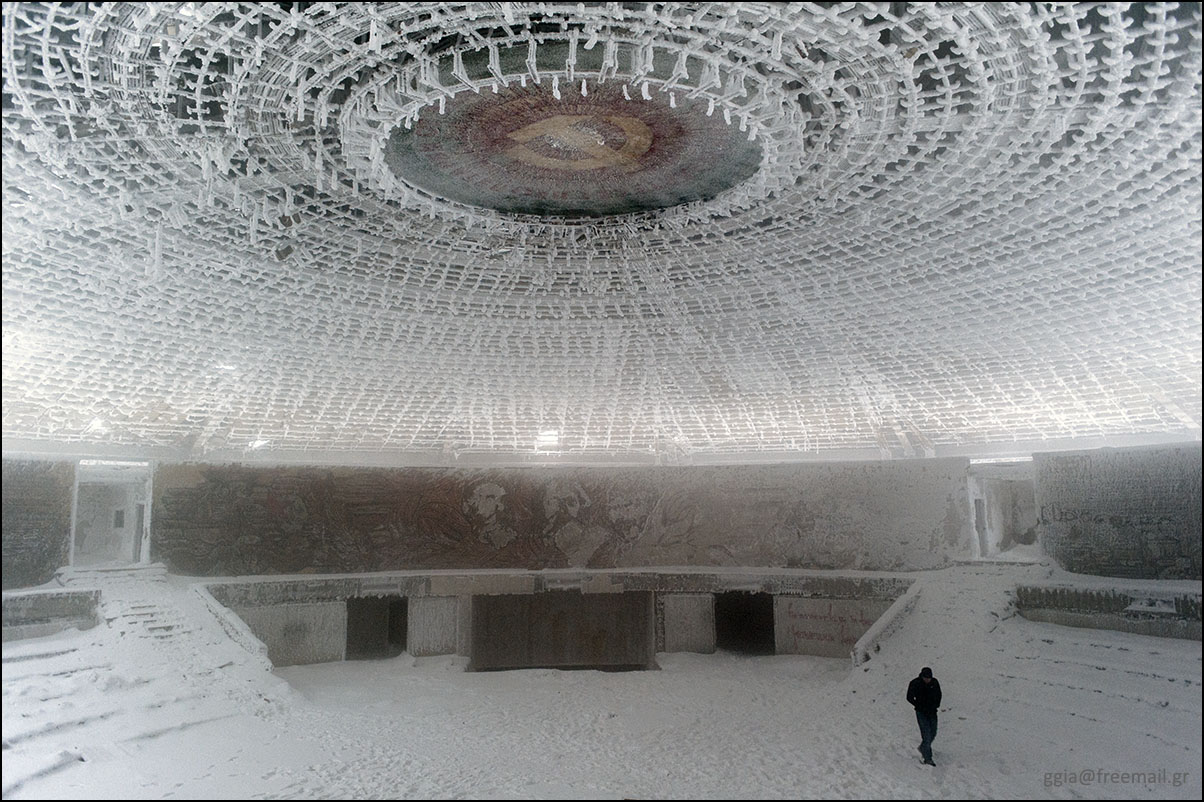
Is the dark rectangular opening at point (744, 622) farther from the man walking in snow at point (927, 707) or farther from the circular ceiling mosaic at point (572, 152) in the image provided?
the circular ceiling mosaic at point (572, 152)

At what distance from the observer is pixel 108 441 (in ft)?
35.5

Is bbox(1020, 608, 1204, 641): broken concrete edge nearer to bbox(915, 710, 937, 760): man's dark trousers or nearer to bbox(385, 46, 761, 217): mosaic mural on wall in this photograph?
bbox(915, 710, 937, 760): man's dark trousers

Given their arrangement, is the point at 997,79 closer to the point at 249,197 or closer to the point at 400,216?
the point at 400,216

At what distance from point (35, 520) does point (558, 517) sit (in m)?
7.24

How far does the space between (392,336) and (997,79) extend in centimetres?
746

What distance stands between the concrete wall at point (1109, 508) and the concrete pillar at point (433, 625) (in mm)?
8460

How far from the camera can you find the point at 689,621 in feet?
43.0

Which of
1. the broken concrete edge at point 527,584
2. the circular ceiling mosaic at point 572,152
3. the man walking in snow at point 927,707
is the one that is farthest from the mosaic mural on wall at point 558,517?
the circular ceiling mosaic at point 572,152

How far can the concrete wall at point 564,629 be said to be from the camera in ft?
42.3

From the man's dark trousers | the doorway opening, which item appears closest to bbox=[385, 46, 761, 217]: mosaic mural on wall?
the man's dark trousers

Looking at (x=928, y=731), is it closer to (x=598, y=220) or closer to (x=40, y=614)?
(x=598, y=220)

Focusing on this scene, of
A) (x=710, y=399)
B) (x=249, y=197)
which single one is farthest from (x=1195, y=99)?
(x=710, y=399)

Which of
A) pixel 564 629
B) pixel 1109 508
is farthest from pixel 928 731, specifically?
pixel 564 629

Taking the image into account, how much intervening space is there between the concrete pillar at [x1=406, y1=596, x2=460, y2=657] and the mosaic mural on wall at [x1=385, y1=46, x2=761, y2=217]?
7.06 meters
